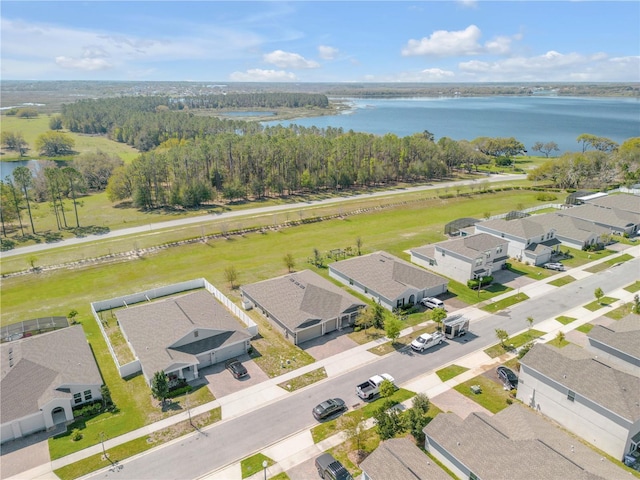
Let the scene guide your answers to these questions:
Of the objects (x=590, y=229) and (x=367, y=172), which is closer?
(x=590, y=229)

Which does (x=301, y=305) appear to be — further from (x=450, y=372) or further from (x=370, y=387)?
(x=450, y=372)

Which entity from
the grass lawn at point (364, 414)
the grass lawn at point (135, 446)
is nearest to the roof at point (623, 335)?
the grass lawn at point (364, 414)

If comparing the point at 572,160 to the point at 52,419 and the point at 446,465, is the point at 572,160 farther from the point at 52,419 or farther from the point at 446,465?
the point at 52,419

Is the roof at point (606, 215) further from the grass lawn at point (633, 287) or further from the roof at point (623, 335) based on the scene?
the roof at point (623, 335)

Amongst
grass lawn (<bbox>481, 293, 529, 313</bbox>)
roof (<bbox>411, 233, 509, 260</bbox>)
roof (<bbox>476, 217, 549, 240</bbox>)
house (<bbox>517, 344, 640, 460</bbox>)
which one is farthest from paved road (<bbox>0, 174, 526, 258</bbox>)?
house (<bbox>517, 344, 640, 460</bbox>)

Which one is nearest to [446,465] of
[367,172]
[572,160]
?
[367,172]

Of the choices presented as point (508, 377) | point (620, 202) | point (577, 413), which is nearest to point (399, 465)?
point (577, 413)
